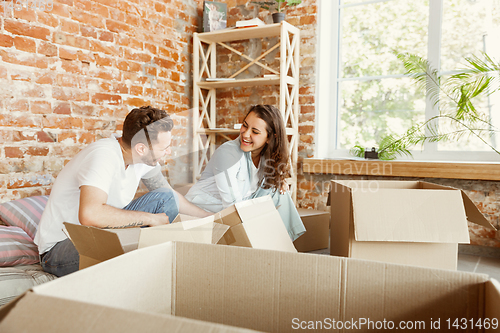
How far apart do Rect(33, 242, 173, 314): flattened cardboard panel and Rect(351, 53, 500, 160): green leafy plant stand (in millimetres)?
2551

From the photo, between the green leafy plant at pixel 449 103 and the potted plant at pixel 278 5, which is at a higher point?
the potted plant at pixel 278 5

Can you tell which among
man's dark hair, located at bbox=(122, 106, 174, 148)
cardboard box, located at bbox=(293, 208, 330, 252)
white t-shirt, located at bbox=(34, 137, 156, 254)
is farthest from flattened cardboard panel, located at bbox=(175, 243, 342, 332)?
cardboard box, located at bbox=(293, 208, 330, 252)

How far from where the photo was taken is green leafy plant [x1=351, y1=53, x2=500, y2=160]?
2.65 meters

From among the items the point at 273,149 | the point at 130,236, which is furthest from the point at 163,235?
the point at 273,149

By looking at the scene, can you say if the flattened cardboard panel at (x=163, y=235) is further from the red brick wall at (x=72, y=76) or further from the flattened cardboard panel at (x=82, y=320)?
the red brick wall at (x=72, y=76)

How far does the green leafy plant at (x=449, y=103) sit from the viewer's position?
2646 millimetres

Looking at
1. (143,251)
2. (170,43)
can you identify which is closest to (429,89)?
(170,43)

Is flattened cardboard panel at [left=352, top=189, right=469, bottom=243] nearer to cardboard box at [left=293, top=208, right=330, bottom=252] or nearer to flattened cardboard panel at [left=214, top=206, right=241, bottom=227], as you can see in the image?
flattened cardboard panel at [left=214, top=206, right=241, bottom=227]

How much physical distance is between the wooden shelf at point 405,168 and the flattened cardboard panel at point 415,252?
1.52 meters

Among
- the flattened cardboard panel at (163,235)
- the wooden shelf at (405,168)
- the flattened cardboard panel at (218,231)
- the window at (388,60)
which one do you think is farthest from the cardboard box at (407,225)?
the window at (388,60)

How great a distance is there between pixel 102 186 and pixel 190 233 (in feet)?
2.10

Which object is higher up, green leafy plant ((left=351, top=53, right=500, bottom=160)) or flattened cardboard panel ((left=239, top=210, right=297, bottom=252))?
green leafy plant ((left=351, top=53, right=500, bottom=160))

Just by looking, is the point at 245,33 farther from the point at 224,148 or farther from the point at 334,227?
the point at 334,227

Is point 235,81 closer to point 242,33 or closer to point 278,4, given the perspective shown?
point 242,33
